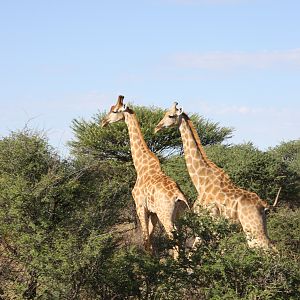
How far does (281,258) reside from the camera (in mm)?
9250

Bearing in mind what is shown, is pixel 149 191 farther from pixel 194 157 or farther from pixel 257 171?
pixel 257 171

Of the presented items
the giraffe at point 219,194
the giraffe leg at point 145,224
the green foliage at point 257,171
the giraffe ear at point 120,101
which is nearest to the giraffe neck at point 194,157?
the giraffe at point 219,194

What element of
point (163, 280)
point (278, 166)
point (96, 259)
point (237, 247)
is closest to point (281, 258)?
point (237, 247)

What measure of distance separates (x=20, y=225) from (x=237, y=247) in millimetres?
3125

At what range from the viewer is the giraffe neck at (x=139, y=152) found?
40.3 ft

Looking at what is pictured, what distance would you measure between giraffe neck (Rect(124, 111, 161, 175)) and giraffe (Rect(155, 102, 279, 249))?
1.37 ft

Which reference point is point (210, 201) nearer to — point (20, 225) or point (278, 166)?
point (20, 225)

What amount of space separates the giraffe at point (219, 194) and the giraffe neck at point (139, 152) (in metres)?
0.42

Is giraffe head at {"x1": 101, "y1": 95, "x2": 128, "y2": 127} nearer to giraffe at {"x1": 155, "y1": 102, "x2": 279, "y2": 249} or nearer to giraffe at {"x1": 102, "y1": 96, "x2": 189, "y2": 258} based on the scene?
giraffe at {"x1": 102, "y1": 96, "x2": 189, "y2": 258}

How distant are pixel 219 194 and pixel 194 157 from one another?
0.85 m

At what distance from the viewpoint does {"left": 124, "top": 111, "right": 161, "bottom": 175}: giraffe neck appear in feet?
40.3

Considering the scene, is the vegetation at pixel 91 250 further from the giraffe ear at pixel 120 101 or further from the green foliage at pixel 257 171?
the green foliage at pixel 257 171

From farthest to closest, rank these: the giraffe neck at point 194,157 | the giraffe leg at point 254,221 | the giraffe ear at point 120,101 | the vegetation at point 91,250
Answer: the giraffe ear at point 120,101 → the giraffe neck at point 194,157 → the giraffe leg at point 254,221 → the vegetation at point 91,250

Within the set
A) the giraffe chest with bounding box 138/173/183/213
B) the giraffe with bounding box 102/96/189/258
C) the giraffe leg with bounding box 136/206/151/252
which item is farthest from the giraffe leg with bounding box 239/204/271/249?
the giraffe leg with bounding box 136/206/151/252
